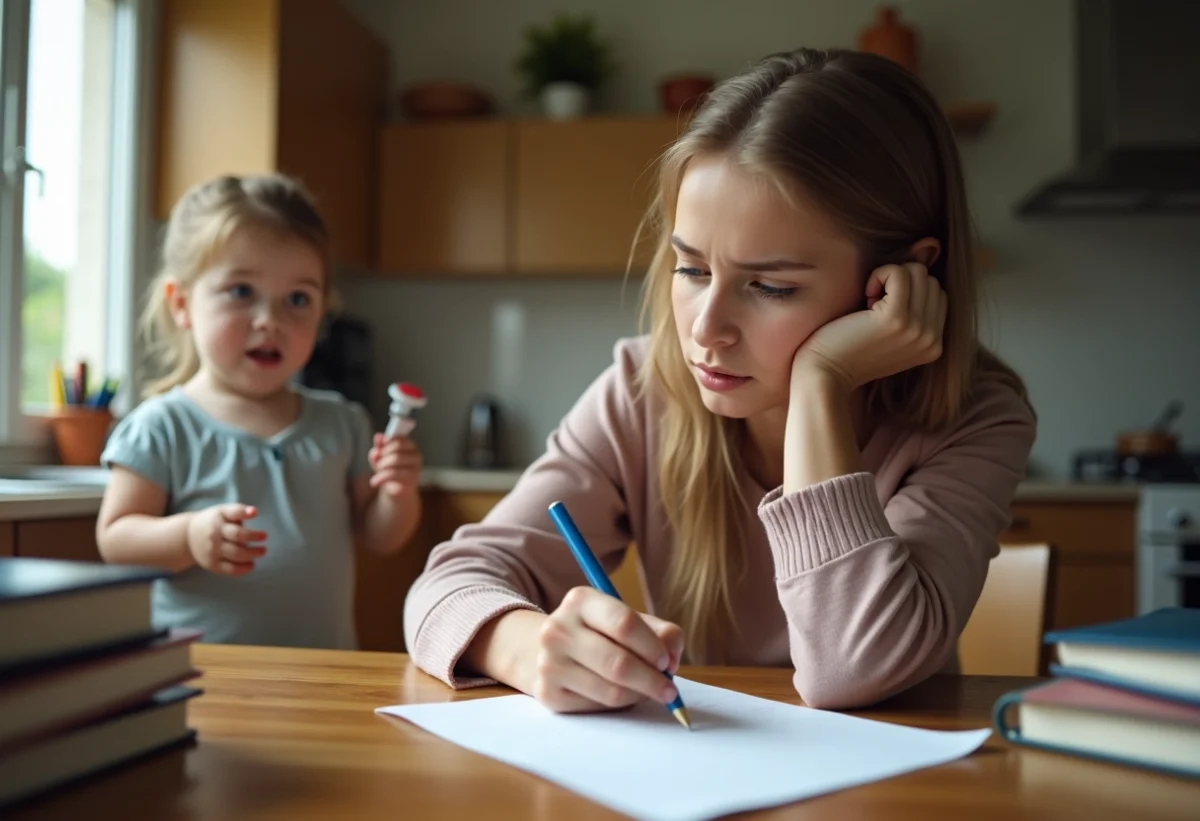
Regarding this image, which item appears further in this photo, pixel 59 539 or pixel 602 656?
pixel 59 539

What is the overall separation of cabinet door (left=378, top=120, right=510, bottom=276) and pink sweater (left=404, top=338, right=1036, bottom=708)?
229cm

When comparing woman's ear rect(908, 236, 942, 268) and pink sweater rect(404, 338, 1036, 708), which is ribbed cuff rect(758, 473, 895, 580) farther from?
woman's ear rect(908, 236, 942, 268)

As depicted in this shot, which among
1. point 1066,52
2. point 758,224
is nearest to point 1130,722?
point 758,224

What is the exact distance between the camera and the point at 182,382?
1877 mm

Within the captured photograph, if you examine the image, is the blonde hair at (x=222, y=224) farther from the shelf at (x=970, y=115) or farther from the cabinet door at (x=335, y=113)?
the shelf at (x=970, y=115)

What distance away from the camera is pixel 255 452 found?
5.49 feet

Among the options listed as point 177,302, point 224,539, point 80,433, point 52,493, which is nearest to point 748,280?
point 224,539

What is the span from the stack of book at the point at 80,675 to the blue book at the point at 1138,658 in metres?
0.54

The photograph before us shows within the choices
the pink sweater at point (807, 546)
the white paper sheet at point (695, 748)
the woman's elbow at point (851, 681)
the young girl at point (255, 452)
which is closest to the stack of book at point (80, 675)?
the white paper sheet at point (695, 748)

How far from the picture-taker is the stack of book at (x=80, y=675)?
20.8 inches

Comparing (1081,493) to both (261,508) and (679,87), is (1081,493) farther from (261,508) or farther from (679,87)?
A: (261,508)

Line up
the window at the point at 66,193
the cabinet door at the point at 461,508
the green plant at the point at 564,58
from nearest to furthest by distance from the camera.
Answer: the window at the point at 66,193, the cabinet door at the point at 461,508, the green plant at the point at 564,58

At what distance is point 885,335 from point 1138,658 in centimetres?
44

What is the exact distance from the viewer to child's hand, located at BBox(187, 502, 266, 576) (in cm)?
127
